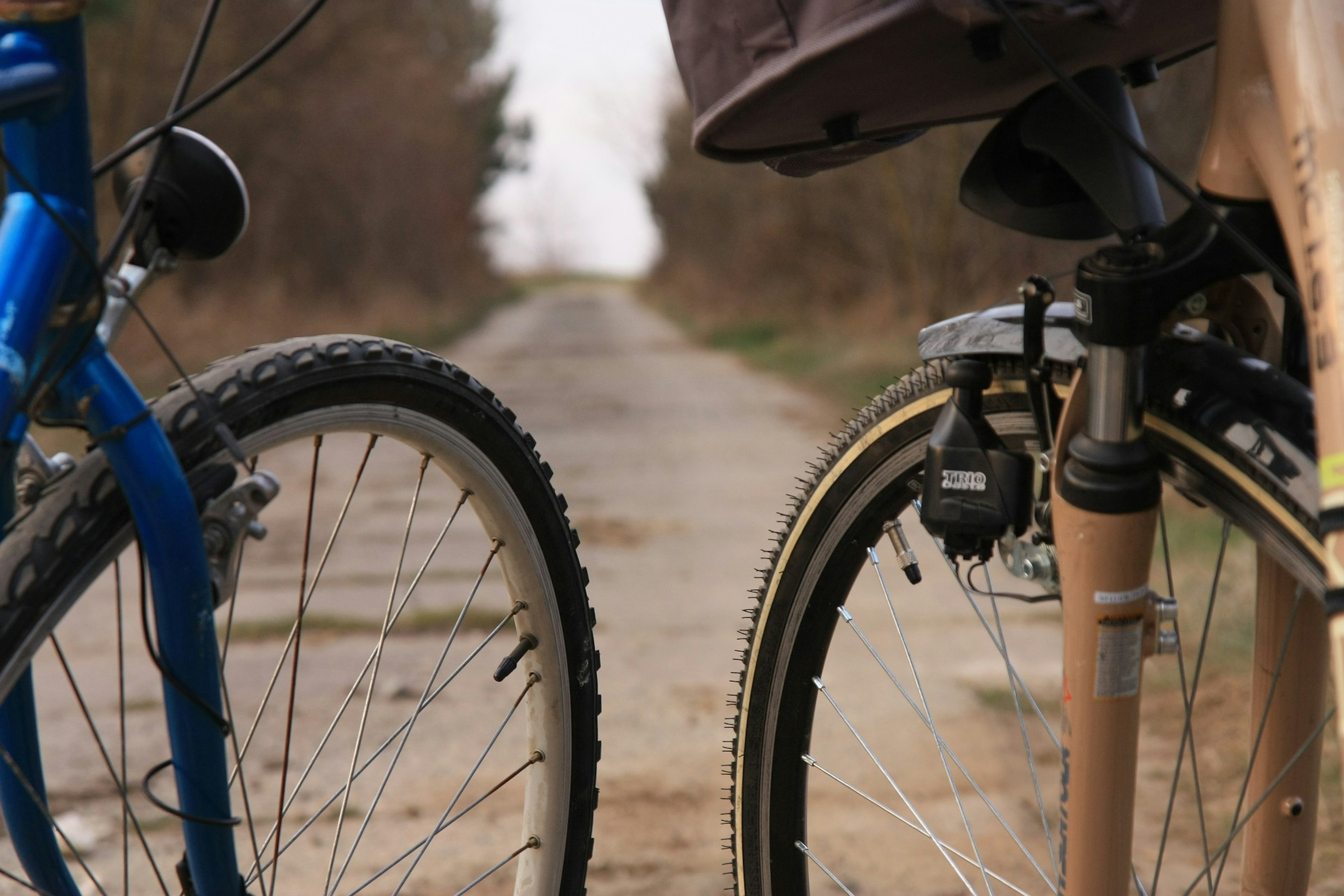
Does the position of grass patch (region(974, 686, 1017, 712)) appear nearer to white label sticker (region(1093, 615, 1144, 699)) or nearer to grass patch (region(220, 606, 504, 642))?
grass patch (region(220, 606, 504, 642))

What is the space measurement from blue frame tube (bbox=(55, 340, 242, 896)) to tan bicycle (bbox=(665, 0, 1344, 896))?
59 cm

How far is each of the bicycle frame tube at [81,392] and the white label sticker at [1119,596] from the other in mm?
790

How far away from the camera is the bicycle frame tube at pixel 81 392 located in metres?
0.97

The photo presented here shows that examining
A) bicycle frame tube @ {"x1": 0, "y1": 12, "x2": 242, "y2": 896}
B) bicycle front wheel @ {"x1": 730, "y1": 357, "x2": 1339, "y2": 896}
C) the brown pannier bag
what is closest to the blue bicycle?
bicycle frame tube @ {"x1": 0, "y1": 12, "x2": 242, "y2": 896}

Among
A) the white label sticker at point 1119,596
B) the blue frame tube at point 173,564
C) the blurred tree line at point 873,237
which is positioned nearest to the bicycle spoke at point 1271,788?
the white label sticker at point 1119,596

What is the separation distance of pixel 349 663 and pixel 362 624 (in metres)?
0.36

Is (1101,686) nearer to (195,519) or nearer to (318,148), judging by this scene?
(195,519)

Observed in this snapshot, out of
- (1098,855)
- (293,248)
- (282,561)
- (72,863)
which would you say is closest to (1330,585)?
(1098,855)

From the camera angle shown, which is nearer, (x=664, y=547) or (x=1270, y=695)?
(x=1270, y=695)

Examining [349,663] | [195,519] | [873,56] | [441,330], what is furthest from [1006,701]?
[441,330]

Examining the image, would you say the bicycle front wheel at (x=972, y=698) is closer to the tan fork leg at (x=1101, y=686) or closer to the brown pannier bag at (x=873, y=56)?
the tan fork leg at (x=1101, y=686)

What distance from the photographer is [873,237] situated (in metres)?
14.1

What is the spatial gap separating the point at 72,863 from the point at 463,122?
100 feet

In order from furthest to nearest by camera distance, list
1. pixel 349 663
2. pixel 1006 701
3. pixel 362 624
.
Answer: pixel 362 624 → pixel 349 663 → pixel 1006 701
